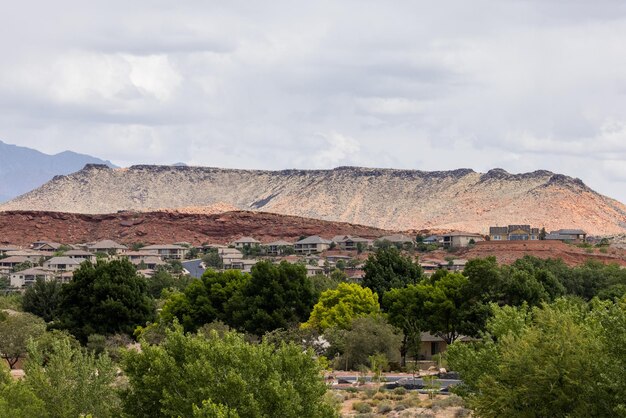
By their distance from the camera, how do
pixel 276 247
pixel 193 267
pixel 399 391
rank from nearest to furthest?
pixel 399 391 → pixel 193 267 → pixel 276 247

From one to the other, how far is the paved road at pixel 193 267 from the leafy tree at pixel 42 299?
42438 millimetres

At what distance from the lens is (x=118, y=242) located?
163 meters

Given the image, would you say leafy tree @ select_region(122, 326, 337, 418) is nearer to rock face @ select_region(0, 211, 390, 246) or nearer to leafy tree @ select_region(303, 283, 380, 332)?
leafy tree @ select_region(303, 283, 380, 332)

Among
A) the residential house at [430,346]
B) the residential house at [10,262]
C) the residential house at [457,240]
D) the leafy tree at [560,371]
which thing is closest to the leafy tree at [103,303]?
the residential house at [430,346]

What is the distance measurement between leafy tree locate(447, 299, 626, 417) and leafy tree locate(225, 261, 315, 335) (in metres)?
34.8

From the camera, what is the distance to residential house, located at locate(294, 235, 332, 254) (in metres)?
148

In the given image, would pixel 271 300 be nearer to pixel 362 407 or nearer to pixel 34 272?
pixel 362 407

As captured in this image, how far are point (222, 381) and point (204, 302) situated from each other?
4048 cm

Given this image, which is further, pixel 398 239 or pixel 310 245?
pixel 310 245

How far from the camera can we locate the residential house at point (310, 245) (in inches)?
5827

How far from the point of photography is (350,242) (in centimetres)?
14812

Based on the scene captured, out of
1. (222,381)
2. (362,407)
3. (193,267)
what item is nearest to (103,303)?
(362,407)

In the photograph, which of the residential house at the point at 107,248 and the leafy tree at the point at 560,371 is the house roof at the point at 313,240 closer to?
the residential house at the point at 107,248

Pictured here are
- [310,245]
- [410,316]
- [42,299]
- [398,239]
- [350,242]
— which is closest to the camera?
[410,316]
